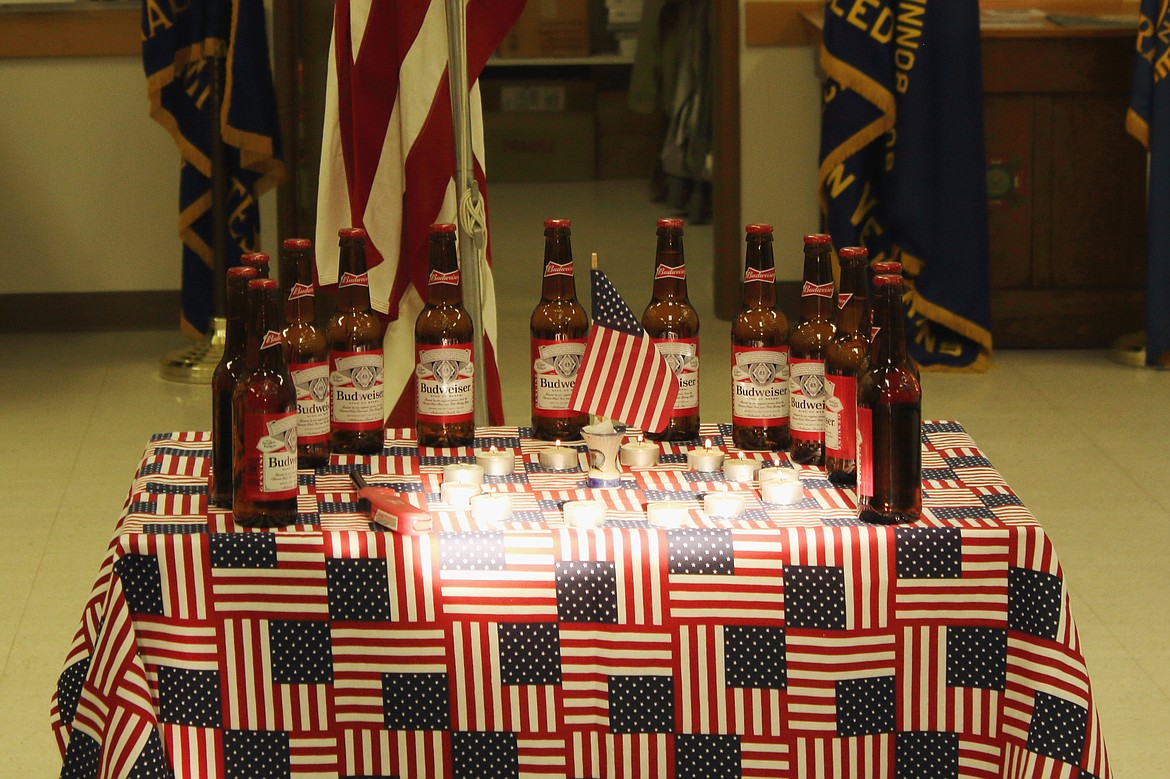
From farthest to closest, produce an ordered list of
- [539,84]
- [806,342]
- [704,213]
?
[539,84] < [704,213] < [806,342]

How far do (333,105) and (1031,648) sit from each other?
1680 mm

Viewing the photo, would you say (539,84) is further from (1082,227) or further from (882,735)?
(882,735)

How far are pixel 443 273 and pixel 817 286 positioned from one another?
543mm

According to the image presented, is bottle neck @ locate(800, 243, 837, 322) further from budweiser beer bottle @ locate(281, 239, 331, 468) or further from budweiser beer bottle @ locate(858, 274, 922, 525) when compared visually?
budweiser beer bottle @ locate(281, 239, 331, 468)

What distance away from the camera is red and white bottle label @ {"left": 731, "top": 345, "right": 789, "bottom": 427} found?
7.16 feet

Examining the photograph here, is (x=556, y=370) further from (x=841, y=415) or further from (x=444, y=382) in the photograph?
(x=841, y=415)

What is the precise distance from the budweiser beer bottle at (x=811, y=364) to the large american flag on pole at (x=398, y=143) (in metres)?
0.72

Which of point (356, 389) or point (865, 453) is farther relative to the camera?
point (356, 389)

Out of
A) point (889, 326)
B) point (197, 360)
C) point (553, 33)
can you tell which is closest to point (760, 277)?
point (889, 326)

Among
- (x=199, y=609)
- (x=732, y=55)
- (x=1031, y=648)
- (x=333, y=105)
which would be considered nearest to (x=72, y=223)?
(x=732, y=55)

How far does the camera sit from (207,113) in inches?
213

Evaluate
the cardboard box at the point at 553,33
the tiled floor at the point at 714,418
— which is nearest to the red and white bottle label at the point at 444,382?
the tiled floor at the point at 714,418

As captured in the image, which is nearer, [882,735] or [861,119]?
[882,735]

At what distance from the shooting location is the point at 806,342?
2.12m
